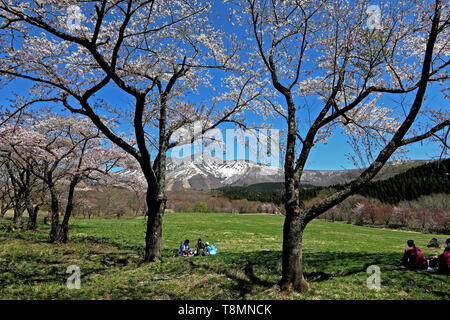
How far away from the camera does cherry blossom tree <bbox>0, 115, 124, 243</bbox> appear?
15042 millimetres

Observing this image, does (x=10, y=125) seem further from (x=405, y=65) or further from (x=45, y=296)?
(x=405, y=65)

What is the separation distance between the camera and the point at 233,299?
6371 millimetres

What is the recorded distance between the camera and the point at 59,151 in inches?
685

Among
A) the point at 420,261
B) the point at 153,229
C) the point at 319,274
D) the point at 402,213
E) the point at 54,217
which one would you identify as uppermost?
the point at 153,229

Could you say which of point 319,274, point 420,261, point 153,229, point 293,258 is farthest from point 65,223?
point 420,261

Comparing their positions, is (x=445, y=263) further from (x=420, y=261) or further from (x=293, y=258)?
(x=293, y=258)

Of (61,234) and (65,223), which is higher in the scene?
(65,223)

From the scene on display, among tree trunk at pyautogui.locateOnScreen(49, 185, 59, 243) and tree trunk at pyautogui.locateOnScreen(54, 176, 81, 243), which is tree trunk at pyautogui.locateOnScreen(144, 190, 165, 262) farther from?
tree trunk at pyautogui.locateOnScreen(49, 185, 59, 243)

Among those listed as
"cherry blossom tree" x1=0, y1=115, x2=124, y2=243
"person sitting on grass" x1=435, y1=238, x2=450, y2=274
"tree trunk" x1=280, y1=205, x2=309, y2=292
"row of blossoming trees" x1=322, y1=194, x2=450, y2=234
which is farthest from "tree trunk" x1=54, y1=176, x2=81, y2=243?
"row of blossoming trees" x1=322, y1=194, x2=450, y2=234

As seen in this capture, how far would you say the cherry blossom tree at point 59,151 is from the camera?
1504cm

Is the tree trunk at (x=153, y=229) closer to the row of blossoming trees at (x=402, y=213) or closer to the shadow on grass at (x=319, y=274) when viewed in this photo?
the shadow on grass at (x=319, y=274)

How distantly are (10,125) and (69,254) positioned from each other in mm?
9005

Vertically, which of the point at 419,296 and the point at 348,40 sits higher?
the point at 348,40

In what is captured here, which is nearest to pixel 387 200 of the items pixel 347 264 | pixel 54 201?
pixel 347 264
